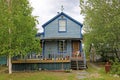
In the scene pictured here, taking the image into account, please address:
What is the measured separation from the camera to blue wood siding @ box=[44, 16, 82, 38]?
3080cm

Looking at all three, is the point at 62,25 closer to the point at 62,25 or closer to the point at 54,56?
the point at 62,25

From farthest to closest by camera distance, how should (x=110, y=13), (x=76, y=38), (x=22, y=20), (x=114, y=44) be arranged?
(x=76, y=38) → (x=114, y=44) → (x=110, y=13) → (x=22, y=20)

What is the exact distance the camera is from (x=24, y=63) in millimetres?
25328

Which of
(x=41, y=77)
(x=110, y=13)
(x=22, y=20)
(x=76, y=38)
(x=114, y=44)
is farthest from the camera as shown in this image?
(x=76, y=38)

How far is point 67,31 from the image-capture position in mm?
30859

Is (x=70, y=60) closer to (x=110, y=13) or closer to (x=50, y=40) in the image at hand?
(x=50, y=40)

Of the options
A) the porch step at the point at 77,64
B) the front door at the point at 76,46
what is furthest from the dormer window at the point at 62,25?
the porch step at the point at 77,64

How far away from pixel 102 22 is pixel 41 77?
27.1 ft

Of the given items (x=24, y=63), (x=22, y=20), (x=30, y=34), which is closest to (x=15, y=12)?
(x=22, y=20)

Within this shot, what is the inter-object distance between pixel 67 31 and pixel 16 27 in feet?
34.6

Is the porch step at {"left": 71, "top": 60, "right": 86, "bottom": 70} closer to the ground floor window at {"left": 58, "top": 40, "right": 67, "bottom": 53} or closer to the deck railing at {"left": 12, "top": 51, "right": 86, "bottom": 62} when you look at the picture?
the deck railing at {"left": 12, "top": 51, "right": 86, "bottom": 62}

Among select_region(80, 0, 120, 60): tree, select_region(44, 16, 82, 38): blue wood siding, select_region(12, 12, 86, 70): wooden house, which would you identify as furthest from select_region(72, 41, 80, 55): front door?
select_region(80, 0, 120, 60): tree

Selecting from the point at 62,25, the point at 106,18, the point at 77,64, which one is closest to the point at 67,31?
the point at 62,25

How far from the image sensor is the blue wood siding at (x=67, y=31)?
101 feet
